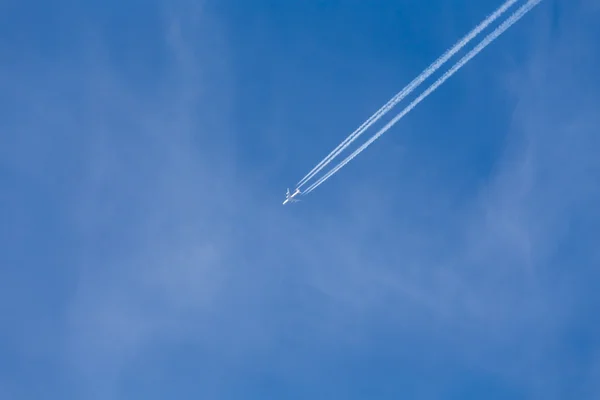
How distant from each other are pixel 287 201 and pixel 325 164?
10.4m

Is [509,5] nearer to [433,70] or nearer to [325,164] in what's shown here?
[433,70]

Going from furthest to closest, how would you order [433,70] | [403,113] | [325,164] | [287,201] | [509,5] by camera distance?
[287,201] < [325,164] < [403,113] < [433,70] < [509,5]

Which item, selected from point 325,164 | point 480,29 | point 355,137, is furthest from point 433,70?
point 325,164

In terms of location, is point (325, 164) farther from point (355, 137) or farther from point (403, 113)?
point (403, 113)

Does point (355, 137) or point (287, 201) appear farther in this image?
point (287, 201)

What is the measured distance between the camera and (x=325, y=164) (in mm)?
64250

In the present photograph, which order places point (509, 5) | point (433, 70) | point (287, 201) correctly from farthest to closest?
1. point (287, 201)
2. point (433, 70)
3. point (509, 5)

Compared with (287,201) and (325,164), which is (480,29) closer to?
(325,164)

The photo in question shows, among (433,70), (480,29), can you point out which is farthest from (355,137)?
(480,29)

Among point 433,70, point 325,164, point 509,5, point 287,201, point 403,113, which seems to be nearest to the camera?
point 509,5

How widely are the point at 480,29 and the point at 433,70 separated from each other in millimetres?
5110

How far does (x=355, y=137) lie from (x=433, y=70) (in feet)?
36.3

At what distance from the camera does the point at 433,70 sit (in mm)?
53312

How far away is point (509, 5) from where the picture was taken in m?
49.3
